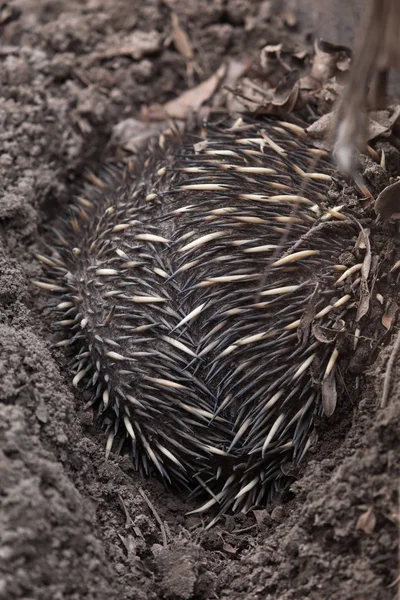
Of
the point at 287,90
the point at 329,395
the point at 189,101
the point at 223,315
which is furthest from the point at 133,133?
the point at 329,395

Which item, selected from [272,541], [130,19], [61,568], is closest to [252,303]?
[272,541]

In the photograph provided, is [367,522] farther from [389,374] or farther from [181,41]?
[181,41]

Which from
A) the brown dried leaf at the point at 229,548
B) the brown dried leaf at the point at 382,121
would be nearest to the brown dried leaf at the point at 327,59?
the brown dried leaf at the point at 382,121

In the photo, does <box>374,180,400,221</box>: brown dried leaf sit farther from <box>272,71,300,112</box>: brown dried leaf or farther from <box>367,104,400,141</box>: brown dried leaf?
<box>272,71,300,112</box>: brown dried leaf

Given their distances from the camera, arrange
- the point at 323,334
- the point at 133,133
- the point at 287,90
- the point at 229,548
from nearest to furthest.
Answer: the point at 323,334 → the point at 229,548 → the point at 287,90 → the point at 133,133

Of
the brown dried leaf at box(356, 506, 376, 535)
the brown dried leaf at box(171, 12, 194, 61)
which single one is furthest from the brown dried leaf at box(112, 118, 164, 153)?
the brown dried leaf at box(356, 506, 376, 535)

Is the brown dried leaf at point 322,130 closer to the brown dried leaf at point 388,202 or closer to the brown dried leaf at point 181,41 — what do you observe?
the brown dried leaf at point 388,202
